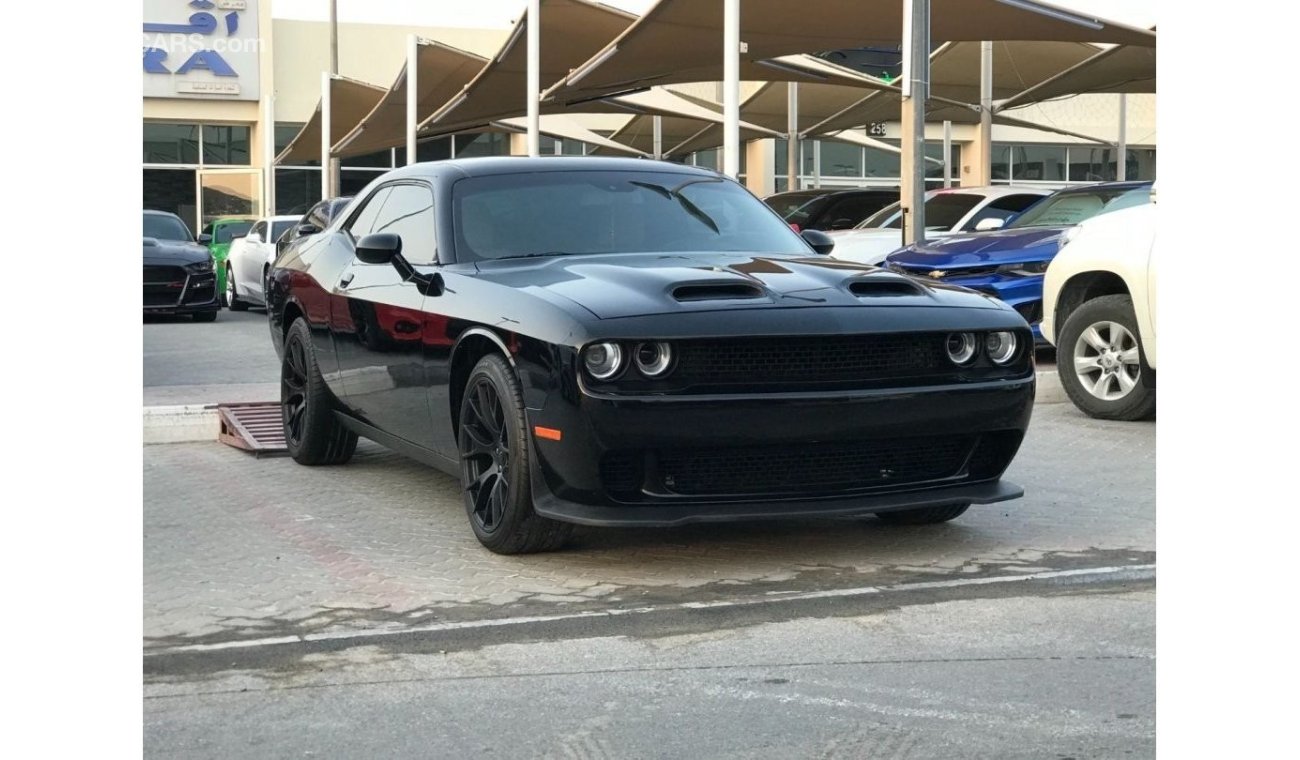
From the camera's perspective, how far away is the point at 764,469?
5508 mm

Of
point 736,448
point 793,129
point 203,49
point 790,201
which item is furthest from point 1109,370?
point 203,49

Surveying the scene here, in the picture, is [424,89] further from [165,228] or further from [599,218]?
[599,218]

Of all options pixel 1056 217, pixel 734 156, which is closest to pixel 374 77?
pixel 734 156

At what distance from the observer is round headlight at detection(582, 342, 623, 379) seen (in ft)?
17.5

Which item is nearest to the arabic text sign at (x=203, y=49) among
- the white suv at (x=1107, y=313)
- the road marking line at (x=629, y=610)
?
the white suv at (x=1107, y=313)

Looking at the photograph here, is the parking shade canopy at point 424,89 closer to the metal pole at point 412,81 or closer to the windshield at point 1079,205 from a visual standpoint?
the metal pole at point 412,81

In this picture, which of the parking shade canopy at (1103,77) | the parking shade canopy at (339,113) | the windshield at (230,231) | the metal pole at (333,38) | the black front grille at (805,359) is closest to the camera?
the black front grille at (805,359)

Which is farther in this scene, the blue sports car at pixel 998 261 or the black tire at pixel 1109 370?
the blue sports car at pixel 998 261

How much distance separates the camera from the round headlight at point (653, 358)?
211 inches

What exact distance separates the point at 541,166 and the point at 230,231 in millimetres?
22089

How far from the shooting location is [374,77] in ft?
148

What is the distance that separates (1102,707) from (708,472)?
70.3 inches

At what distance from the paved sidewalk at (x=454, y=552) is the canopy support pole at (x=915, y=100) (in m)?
7.30
